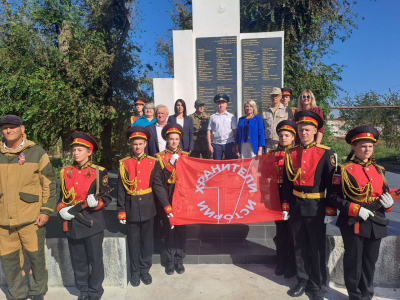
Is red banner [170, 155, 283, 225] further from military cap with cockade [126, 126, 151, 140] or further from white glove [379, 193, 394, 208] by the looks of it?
white glove [379, 193, 394, 208]

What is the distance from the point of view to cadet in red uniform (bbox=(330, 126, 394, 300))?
2.86m

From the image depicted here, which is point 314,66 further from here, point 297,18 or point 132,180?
point 132,180

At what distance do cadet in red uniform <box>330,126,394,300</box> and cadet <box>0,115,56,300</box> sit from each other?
335 centimetres

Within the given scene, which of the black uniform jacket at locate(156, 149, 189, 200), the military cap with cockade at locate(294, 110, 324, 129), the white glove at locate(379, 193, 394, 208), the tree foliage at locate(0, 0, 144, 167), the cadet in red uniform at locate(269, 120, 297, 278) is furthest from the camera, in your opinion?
the tree foliage at locate(0, 0, 144, 167)

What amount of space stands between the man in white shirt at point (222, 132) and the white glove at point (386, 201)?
9.40 feet

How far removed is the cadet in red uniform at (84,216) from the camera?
319cm

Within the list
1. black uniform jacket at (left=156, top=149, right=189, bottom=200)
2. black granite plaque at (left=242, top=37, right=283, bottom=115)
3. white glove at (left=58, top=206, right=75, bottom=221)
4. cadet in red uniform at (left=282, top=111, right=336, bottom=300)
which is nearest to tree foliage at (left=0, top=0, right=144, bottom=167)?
black granite plaque at (left=242, top=37, right=283, bottom=115)

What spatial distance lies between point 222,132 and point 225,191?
5.38 ft

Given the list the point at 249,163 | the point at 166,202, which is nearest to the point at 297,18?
the point at 249,163

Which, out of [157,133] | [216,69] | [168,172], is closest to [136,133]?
[168,172]

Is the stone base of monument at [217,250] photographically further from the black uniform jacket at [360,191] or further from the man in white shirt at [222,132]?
the man in white shirt at [222,132]

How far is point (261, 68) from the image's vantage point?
22.3 feet

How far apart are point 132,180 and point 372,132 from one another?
279 centimetres

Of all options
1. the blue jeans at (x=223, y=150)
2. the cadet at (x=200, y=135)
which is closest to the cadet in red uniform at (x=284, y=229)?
the blue jeans at (x=223, y=150)
